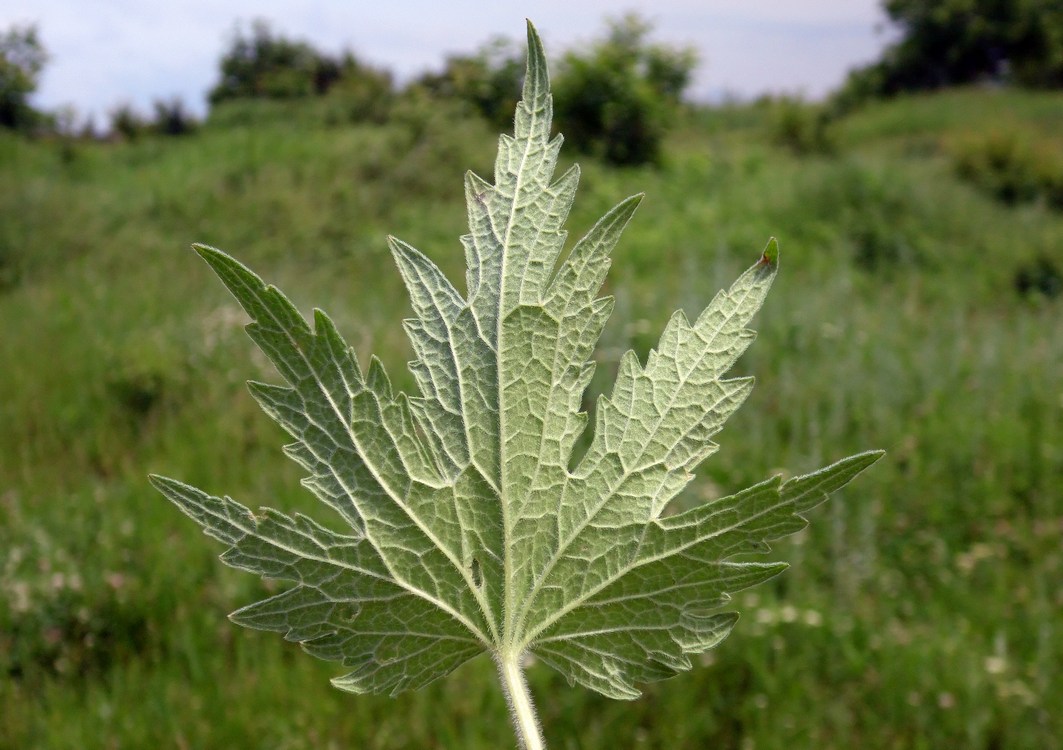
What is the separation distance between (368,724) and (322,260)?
7343 millimetres

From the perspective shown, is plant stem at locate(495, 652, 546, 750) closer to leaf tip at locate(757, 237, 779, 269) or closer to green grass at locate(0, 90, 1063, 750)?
leaf tip at locate(757, 237, 779, 269)

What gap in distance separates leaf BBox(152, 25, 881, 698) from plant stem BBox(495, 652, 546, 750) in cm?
3

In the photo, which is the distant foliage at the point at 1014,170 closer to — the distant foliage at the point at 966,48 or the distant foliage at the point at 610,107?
the distant foliage at the point at 610,107

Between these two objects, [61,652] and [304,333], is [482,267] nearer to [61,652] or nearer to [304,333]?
[304,333]

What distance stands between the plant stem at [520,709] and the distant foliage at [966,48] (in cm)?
2832

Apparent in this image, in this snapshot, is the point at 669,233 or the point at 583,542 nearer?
the point at 583,542

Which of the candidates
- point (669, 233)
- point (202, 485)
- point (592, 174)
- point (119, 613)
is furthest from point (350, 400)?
point (592, 174)

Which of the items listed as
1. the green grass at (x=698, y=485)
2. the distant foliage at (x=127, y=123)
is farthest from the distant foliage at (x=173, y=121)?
the green grass at (x=698, y=485)

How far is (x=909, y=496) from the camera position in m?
3.98

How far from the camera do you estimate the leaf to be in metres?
0.40

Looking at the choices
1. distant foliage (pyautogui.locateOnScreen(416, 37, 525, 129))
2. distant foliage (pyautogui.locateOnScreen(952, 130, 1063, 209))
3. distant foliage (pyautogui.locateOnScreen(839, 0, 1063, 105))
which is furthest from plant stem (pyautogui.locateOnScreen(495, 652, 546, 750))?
distant foliage (pyautogui.locateOnScreen(839, 0, 1063, 105))

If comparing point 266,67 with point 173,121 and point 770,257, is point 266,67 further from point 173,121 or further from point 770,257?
point 770,257

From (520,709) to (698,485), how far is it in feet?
A: 11.3

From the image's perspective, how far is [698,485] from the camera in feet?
12.1
